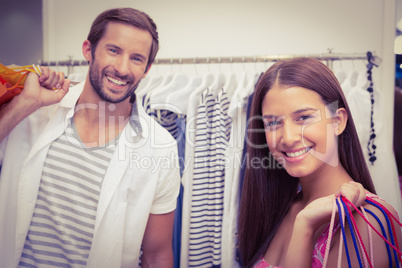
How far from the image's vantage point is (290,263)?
0.67m

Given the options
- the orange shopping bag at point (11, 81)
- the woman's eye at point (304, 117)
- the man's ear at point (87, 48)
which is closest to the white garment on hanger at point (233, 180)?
the woman's eye at point (304, 117)

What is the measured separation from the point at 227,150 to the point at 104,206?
0.49 m

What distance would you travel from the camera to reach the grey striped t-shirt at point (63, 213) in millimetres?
909

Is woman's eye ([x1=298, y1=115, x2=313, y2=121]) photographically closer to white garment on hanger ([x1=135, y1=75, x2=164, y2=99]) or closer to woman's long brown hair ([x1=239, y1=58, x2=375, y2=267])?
woman's long brown hair ([x1=239, y1=58, x2=375, y2=267])

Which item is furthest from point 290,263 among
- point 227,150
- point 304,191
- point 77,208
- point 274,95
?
point 77,208

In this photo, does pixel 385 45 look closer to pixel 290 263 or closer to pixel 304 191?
pixel 304 191

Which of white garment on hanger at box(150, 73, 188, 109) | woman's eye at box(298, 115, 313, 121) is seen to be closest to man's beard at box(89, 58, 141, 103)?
white garment on hanger at box(150, 73, 188, 109)

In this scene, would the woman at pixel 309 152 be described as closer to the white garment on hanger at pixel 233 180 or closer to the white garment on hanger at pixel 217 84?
the white garment on hanger at pixel 233 180

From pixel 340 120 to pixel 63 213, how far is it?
2.86ft

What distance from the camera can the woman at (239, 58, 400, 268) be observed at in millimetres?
648

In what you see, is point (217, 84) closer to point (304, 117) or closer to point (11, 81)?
point (304, 117)

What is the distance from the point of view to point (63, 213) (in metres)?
0.92

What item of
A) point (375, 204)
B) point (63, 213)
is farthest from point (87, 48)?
point (375, 204)

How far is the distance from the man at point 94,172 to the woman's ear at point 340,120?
0.52 meters
